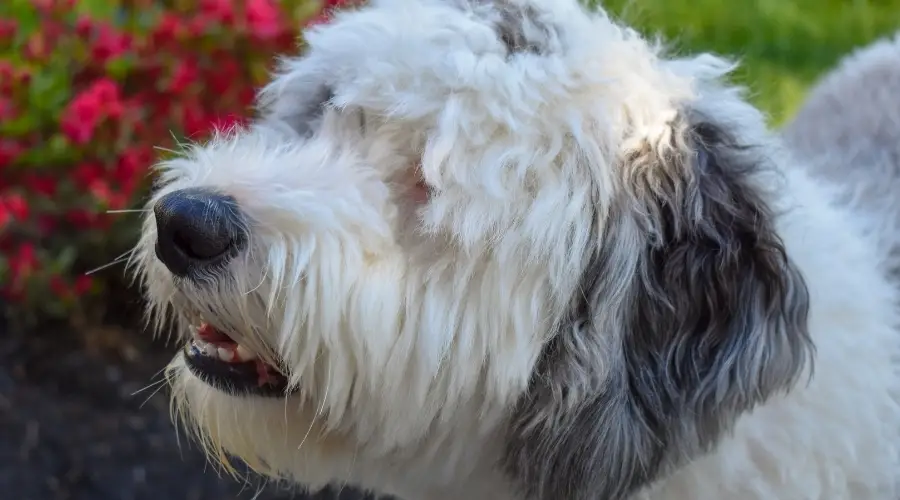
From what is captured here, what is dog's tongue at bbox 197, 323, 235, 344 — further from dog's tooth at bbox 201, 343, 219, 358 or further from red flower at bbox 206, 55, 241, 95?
red flower at bbox 206, 55, 241, 95

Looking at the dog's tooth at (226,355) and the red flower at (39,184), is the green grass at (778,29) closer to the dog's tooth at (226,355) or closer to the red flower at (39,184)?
the red flower at (39,184)

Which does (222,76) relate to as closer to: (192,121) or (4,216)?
(192,121)

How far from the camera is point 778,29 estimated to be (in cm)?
431

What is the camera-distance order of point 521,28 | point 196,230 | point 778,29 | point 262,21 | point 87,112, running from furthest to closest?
point 778,29 < point 262,21 < point 87,112 < point 521,28 < point 196,230

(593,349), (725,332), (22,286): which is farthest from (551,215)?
(22,286)

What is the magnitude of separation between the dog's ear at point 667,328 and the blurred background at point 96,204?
4.07 ft

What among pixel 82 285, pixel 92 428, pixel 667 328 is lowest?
pixel 92 428

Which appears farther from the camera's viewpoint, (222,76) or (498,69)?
(222,76)

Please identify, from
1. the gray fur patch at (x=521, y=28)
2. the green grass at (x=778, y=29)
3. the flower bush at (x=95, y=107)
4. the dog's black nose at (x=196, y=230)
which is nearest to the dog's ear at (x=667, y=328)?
the gray fur patch at (x=521, y=28)

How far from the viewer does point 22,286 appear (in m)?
2.67

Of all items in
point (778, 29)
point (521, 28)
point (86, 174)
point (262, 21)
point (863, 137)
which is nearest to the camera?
point (521, 28)

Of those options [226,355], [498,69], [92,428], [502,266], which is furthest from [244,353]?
[92,428]

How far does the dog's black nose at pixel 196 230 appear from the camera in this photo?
124 cm

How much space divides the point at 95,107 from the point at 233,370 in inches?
55.7
